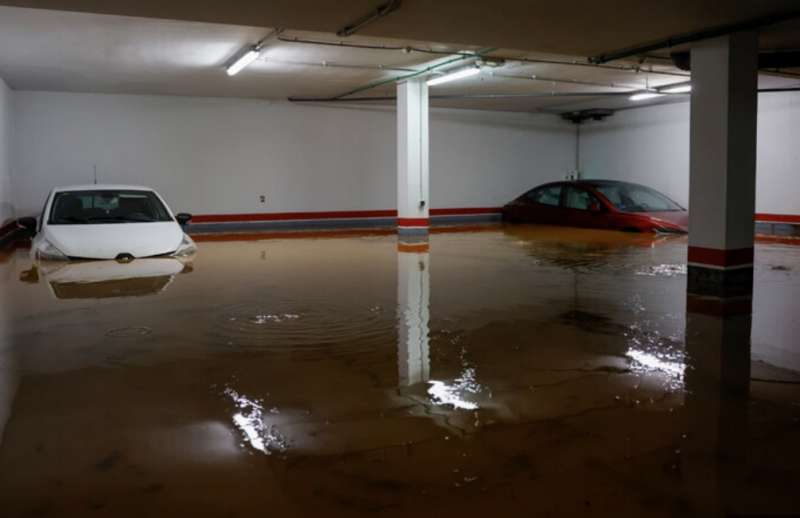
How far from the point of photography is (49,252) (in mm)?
9078

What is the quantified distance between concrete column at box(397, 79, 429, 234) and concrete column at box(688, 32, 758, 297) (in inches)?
222

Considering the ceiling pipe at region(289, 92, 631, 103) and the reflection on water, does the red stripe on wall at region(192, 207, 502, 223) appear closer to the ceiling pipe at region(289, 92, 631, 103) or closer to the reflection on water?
the ceiling pipe at region(289, 92, 631, 103)

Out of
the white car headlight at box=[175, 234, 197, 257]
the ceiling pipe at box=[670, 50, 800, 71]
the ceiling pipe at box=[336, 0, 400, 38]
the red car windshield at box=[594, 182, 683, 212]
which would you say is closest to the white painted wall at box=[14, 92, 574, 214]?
the red car windshield at box=[594, 182, 683, 212]

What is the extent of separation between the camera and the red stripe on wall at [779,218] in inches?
527

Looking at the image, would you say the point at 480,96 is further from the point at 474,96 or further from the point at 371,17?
the point at 371,17

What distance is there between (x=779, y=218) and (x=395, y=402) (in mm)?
12498

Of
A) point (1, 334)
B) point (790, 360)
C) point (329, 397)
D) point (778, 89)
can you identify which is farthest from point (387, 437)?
point (778, 89)

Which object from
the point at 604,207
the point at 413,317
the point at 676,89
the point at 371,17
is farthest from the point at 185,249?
the point at 676,89

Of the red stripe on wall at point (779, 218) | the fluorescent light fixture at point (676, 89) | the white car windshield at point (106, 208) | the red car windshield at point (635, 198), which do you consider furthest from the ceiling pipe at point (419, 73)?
the red stripe on wall at point (779, 218)

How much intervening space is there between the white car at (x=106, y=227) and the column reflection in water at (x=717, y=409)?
22.0 ft

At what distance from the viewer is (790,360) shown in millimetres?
4434

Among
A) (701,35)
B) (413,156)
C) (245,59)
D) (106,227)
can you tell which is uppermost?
(245,59)

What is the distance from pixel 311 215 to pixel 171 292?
8.81 meters

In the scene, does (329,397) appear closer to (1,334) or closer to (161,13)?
(1,334)
